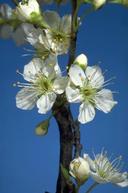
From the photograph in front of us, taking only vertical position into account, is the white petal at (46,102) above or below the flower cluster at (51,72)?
below

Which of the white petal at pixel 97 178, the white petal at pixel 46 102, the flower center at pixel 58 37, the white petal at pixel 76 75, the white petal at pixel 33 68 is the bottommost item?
the white petal at pixel 97 178

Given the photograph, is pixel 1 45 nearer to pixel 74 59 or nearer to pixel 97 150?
pixel 97 150

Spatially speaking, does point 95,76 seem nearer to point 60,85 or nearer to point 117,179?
point 60,85

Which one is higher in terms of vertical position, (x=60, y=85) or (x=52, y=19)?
(x=52, y=19)

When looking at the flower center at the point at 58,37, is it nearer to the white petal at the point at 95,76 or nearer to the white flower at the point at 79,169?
the white petal at the point at 95,76

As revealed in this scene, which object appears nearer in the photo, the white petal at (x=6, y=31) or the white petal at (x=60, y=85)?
the white petal at (x=60, y=85)

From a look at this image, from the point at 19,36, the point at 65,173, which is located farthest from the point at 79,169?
the point at 19,36

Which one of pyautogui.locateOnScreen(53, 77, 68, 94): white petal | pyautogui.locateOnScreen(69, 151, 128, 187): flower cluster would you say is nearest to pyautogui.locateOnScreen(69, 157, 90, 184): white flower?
pyautogui.locateOnScreen(69, 151, 128, 187): flower cluster

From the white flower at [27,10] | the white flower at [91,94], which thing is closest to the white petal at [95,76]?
the white flower at [91,94]
